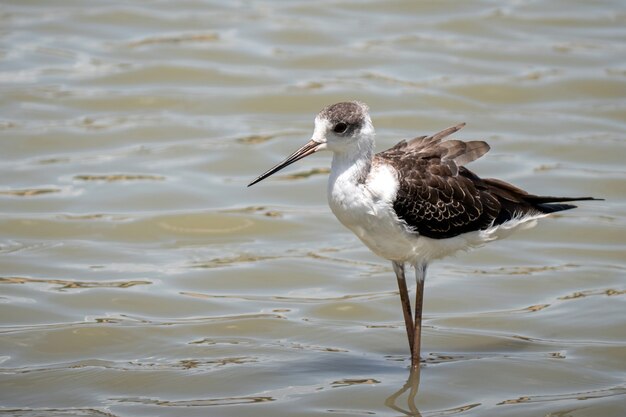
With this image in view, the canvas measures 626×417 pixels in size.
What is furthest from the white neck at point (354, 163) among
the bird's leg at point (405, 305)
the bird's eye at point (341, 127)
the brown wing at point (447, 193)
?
the bird's leg at point (405, 305)

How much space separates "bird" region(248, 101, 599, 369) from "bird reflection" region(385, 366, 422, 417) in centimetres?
11

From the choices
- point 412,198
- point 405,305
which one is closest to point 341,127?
point 412,198

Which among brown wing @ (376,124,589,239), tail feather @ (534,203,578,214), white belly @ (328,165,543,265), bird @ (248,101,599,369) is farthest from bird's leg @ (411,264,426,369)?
tail feather @ (534,203,578,214)

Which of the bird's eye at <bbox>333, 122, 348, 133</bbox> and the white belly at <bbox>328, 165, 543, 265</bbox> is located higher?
the bird's eye at <bbox>333, 122, 348, 133</bbox>

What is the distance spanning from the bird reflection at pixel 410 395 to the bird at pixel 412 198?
11 centimetres

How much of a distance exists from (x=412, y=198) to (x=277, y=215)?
12.9 ft

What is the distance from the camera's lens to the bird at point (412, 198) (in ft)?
27.3

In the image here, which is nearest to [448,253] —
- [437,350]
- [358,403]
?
[437,350]

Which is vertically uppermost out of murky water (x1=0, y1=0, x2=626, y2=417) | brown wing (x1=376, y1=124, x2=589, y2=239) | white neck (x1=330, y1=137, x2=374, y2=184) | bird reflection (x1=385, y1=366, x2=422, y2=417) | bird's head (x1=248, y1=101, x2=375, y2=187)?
bird's head (x1=248, y1=101, x2=375, y2=187)

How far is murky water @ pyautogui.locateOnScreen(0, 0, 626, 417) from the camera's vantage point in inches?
338

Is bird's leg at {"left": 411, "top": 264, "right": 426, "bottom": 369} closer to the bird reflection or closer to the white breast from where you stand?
the bird reflection

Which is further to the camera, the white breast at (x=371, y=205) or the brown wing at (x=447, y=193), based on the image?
the brown wing at (x=447, y=193)

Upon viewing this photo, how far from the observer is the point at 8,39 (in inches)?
647

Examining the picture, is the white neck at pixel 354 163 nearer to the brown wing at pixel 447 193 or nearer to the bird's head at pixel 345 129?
the bird's head at pixel 345 129
